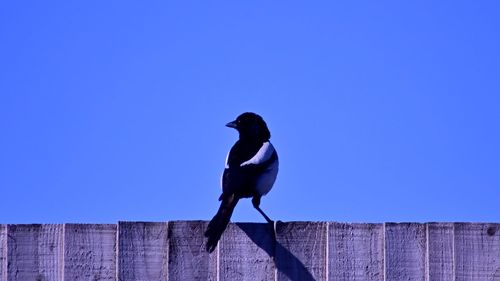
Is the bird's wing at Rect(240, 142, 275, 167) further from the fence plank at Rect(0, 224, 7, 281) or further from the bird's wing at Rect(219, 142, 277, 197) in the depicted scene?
the fence plank at Rect(0, 224, 7, 281)

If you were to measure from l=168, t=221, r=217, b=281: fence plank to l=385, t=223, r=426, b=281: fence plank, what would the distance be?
2.32 feet

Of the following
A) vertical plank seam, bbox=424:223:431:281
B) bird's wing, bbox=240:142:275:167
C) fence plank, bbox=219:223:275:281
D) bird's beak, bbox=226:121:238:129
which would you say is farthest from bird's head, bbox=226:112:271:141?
vertical plank seam, bbox=424:223:431:281

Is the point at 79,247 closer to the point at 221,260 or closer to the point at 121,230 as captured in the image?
the point at 121,230

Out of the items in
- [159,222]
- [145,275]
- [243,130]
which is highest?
[243,130]

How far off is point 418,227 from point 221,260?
2.65 feet

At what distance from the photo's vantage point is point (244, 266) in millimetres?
3477

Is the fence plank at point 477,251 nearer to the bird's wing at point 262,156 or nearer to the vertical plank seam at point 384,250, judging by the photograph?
the vertical plank seam at point 384,250

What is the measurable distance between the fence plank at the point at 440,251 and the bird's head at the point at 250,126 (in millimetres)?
3538

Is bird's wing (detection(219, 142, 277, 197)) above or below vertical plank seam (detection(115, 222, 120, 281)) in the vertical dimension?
above

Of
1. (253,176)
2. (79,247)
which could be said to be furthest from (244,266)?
(253,176)

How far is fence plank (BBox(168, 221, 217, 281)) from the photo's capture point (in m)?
3.44

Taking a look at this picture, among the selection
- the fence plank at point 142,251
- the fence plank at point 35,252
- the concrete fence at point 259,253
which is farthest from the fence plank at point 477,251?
the fence plank at point 35,252

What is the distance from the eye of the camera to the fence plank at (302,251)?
3447 millimetres

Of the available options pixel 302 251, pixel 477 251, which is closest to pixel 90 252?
pixel 302 251
